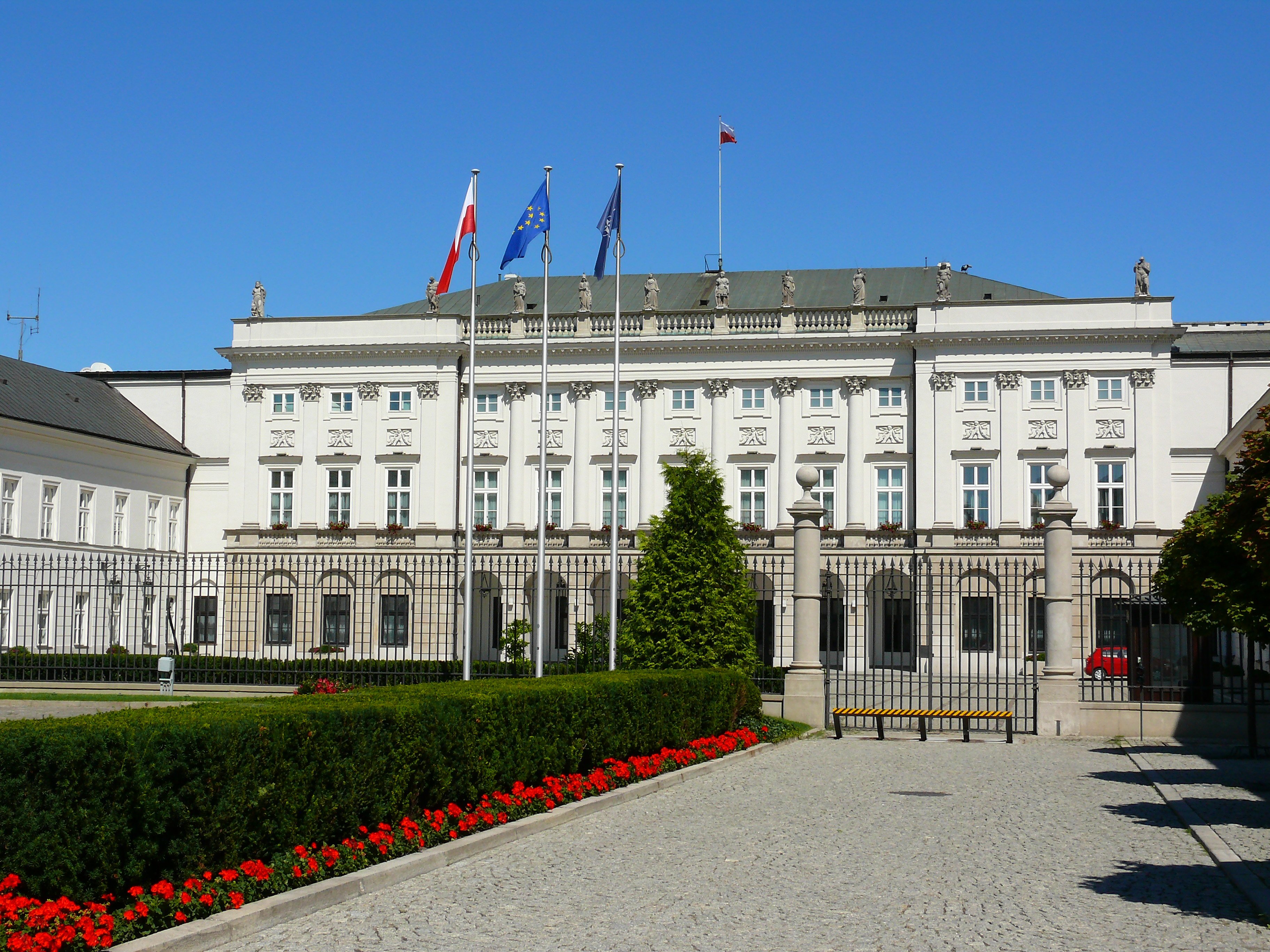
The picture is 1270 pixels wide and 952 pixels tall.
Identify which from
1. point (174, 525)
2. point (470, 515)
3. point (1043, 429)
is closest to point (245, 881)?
point (470, 515)

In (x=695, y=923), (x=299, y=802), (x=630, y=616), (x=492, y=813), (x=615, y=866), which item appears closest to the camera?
(x=695, y=923)

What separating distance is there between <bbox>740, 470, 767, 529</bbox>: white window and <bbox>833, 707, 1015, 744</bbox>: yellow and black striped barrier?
30.7m

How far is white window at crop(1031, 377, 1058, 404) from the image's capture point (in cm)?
5541

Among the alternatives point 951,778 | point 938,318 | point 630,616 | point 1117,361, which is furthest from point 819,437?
point 951,778

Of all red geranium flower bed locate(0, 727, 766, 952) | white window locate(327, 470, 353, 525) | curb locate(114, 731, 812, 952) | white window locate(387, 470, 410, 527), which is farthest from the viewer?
white window locate(327, 470, 353, 525)

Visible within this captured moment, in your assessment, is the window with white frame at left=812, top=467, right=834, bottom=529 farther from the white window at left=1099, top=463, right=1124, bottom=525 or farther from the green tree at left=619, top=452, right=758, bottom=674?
the green tree at left=619, top=452, right=758, bottom=674

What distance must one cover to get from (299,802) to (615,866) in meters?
2.89

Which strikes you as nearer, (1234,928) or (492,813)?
(1234,928)

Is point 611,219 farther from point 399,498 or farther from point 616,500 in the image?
point 399,498

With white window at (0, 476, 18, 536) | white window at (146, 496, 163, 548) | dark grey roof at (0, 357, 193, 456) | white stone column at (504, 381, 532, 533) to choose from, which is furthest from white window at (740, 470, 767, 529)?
white window at (0, 476, 18, 536)

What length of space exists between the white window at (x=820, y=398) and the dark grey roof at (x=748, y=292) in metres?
4.06

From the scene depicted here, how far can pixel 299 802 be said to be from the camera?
1060 cm

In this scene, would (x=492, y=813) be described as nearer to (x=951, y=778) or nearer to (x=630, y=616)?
(x=951, y=778)

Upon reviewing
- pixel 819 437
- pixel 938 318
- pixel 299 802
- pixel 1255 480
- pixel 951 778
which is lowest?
pixel 951 778
